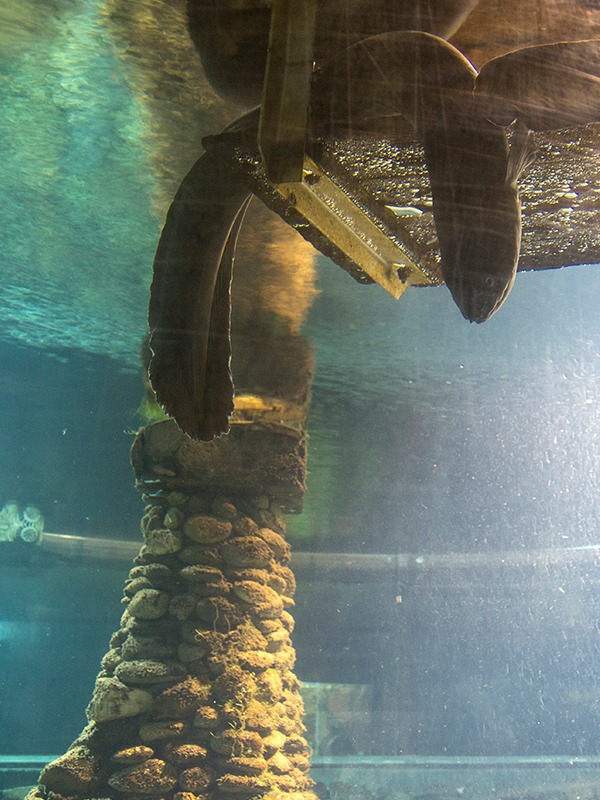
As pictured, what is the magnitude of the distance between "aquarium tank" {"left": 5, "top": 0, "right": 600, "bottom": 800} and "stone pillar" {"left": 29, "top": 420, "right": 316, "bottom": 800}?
1.3 inches

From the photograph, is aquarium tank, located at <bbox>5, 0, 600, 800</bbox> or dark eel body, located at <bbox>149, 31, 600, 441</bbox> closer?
dark eel body, located at <bbox>149, 31, 600, 441</bbox>

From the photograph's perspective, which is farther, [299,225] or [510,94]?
[299,225]

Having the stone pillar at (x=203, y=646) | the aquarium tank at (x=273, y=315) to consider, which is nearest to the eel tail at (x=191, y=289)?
the aquarium tank at (x=273, y=315)

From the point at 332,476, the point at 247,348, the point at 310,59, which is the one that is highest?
the point at 332,476

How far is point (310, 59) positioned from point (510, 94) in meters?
0.75

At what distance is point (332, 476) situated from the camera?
1747 cm

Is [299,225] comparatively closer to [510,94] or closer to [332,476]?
[510,94]

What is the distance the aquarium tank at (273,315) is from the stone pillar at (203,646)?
0.03 meters

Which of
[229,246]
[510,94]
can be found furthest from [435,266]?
[510,94]

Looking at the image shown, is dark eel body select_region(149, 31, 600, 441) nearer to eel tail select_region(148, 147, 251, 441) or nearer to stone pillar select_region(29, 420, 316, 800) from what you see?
eel tail select_region(148, 147, 251, 441)

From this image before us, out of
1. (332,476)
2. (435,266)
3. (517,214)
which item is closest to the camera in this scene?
(517,214)

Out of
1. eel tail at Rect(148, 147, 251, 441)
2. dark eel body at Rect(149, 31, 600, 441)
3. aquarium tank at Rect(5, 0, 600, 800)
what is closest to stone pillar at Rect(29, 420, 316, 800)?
aquarium tank at Rect(5, 0, 600, 800)

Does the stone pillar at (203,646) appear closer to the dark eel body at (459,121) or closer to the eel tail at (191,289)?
the eel tail at (191,289)

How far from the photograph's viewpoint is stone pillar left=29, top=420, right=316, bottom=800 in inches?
224
